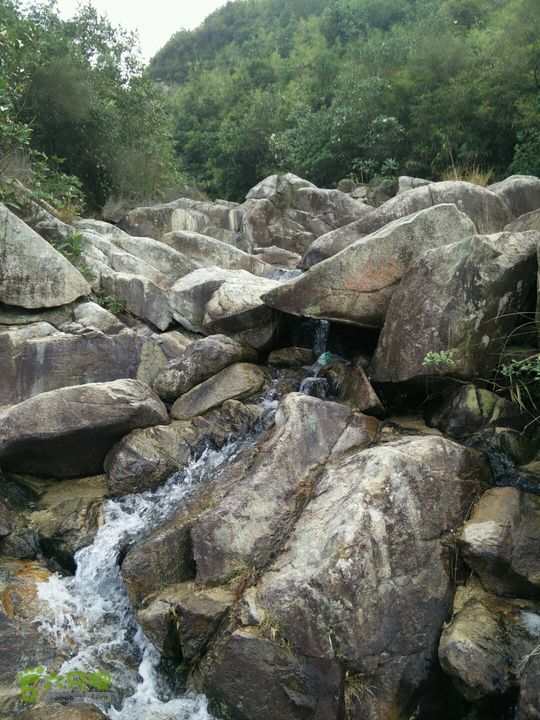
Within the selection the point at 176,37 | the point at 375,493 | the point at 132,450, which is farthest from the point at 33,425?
the point at 176,37

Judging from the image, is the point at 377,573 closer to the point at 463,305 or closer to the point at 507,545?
the point at 507,545

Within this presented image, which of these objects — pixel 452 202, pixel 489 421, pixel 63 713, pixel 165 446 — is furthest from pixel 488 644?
pixel 452 202

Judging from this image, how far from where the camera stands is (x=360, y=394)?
21.5 feet

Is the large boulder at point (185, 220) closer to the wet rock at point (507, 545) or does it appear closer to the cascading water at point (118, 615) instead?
the cascading water at point (118, 615)

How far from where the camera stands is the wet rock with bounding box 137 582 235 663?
4504mm

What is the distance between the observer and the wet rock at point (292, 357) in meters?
8.20

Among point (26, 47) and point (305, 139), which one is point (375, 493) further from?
point (305, 139)

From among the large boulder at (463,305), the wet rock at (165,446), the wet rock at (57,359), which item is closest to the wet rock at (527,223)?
the large boulder at (463,305)

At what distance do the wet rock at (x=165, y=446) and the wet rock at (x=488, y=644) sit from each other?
342 cm

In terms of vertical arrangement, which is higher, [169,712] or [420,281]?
[420,281]

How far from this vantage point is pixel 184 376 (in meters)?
7.69

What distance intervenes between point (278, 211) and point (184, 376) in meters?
12.3

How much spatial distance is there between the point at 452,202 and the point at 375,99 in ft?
38.9

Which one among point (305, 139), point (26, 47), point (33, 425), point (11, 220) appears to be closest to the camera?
point (33, 425)
